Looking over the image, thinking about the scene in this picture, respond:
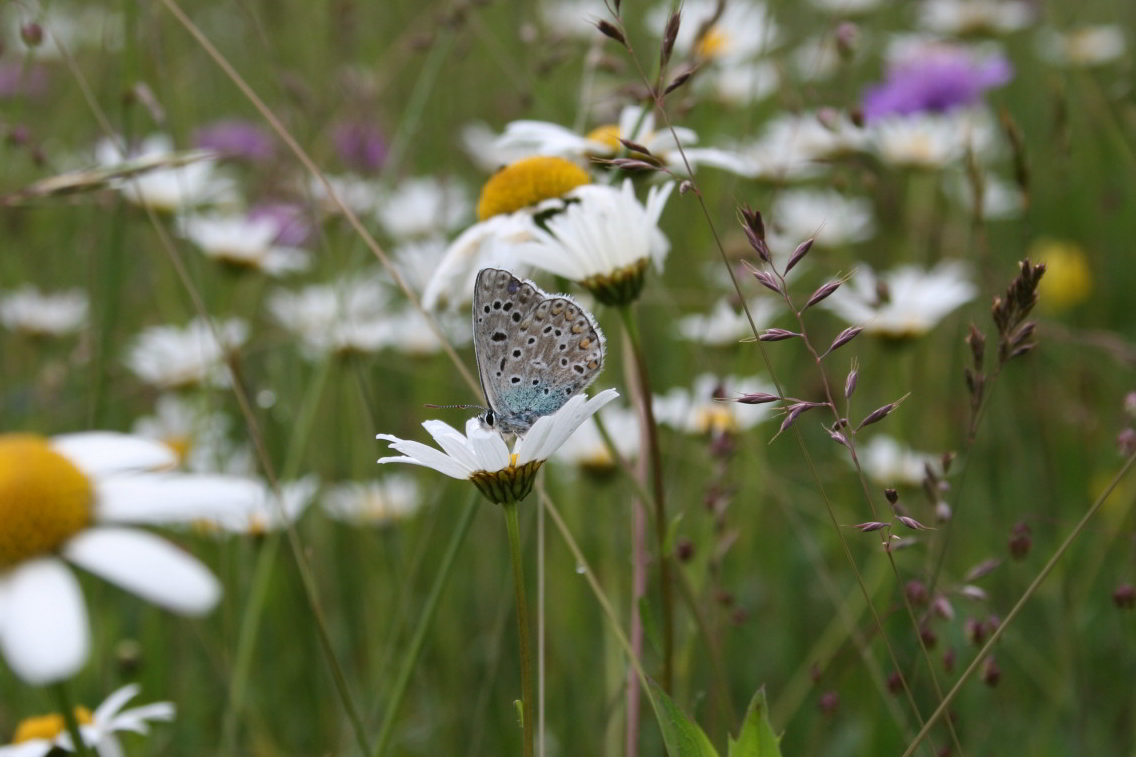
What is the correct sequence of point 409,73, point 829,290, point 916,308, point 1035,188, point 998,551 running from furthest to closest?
point 409,73, point 1035,188, point 998,551, point 916,308, point 829,290

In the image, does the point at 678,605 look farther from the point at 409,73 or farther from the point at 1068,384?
the point at 409,73

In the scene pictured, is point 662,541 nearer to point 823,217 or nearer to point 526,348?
point 526,348

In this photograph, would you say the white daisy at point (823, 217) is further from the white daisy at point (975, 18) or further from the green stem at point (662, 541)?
the green stem at point (662, 541)

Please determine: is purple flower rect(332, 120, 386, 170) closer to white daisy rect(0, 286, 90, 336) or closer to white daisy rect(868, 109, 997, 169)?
white daisy rect(0, 286, 90, 336)

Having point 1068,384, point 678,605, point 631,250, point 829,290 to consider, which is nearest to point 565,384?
point 631,250

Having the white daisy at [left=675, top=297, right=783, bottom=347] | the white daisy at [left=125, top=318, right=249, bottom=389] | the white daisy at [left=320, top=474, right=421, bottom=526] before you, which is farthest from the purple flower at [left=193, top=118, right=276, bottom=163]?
the white daisy at [left=675, top=297, right=783, bottom=347]

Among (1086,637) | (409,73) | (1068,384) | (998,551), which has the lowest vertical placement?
(1086,637)

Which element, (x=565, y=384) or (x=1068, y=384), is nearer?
(x=565, y=384)
